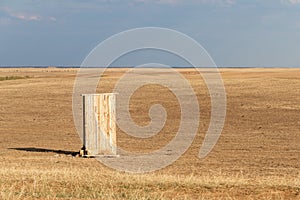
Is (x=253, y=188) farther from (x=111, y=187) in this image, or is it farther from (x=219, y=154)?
(x=219, y=154)

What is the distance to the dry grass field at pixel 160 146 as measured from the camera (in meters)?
13.3

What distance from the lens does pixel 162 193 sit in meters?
12.8

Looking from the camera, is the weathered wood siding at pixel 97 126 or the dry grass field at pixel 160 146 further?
the weathered wood siding at pixel 97 126


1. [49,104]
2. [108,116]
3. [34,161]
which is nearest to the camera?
[34,161]

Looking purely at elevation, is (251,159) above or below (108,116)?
below

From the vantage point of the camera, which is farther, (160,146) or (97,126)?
(160,146)

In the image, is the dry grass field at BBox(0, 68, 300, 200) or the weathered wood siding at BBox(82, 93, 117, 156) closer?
the dry grass field at BBox(0, 68, 300, 200)

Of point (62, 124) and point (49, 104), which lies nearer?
point (62, 124)

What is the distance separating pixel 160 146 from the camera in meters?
27.8

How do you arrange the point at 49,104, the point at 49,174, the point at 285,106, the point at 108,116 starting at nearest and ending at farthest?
the point at 49,174, the point at 108,116, the point at 285,106, the point at 49,104

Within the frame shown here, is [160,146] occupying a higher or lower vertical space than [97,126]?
lower

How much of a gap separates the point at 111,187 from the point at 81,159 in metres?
9.48

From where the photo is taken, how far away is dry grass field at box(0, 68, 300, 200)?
13.3 m

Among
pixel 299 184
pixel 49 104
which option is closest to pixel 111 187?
pixel 299 184
